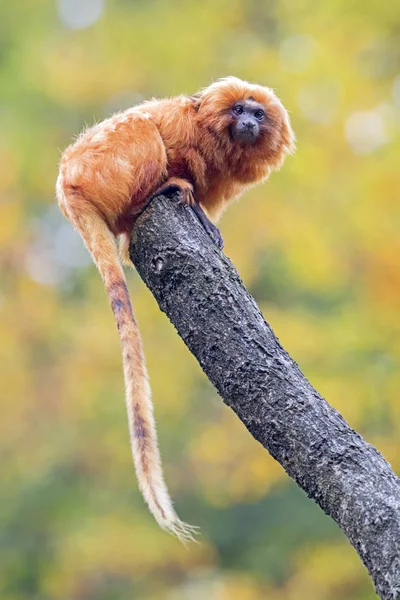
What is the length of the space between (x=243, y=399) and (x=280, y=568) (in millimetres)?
4518

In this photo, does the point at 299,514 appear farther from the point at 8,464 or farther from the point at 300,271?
the point at 8,464

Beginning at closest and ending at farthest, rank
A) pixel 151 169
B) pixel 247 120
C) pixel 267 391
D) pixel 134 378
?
pixel 267 391
pixel 134 378
pixel 151 169
pixel 247 120

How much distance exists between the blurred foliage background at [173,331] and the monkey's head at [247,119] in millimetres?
2518

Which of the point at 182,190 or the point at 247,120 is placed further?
the point at 247,120

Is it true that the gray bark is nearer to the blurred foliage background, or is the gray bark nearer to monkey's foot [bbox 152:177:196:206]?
monkey's foot [bbox 152:177:196:206]

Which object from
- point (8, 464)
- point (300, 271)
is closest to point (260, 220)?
point (300, 271)

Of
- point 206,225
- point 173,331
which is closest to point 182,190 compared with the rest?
point 206,225

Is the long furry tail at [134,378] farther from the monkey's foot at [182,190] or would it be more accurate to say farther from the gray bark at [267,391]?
the monkey's foot at [182,190]

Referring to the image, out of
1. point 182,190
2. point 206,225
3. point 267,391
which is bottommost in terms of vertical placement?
point 267,391

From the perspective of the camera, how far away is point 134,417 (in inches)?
125

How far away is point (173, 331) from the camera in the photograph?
289 inches

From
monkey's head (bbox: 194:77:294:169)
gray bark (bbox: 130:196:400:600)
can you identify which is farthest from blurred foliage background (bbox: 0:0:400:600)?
gray bark (bbox: 130:196:400:600)

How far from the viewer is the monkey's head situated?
408 cm

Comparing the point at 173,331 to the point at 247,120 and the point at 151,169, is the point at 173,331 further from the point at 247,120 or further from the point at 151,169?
the point at 151,169
